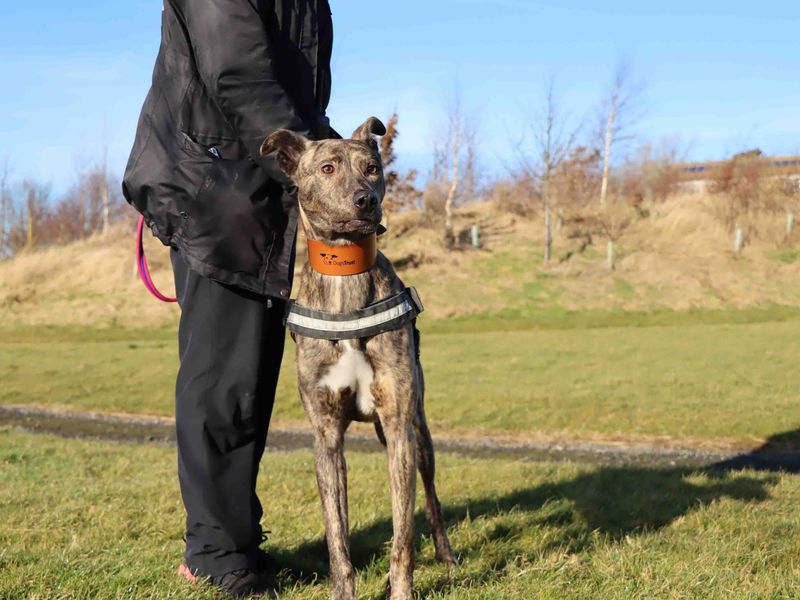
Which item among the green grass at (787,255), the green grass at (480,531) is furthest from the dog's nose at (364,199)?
the green grass at (787,255)

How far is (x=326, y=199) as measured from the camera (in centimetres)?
384

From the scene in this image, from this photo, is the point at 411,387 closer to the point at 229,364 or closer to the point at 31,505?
the point at 229,364

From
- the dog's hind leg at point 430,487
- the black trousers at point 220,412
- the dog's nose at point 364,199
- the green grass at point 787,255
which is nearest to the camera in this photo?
the dog's nose at point 364,199

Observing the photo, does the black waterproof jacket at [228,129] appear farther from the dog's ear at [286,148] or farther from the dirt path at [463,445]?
the dirt path at [463,445]

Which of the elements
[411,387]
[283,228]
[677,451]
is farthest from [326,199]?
[677,451]

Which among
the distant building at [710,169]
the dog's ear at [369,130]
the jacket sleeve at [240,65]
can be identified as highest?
the distant building at [710,169]

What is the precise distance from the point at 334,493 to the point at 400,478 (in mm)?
352

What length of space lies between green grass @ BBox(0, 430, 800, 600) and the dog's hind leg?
0.33 feet

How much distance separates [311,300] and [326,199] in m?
0.50

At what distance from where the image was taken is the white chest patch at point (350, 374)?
3.84 meters

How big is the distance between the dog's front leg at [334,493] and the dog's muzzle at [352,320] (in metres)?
0.31

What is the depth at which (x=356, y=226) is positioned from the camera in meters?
3.78

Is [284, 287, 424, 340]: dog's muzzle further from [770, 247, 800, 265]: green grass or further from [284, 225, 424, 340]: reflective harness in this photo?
[770, 247, 800, 265]: green grass

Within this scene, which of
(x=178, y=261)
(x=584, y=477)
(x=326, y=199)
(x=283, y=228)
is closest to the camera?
(x=326, y=199)
